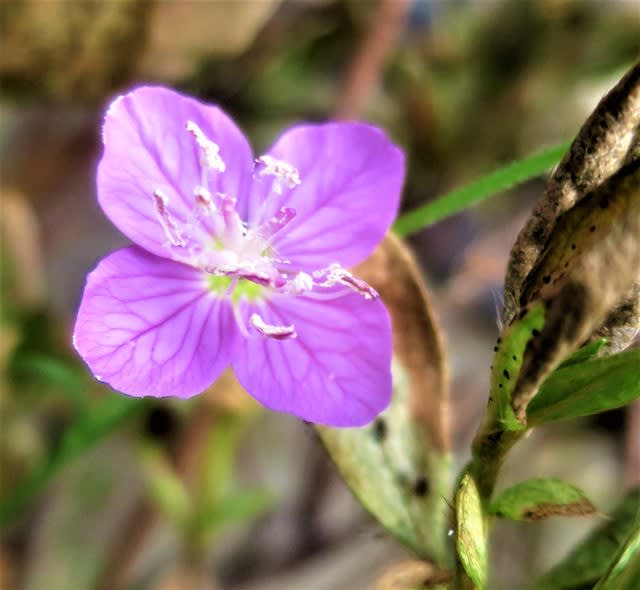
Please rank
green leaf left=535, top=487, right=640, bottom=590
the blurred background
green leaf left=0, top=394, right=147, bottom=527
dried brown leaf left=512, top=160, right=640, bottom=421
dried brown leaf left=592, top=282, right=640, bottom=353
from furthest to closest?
the blurred background → green leaf left=0, top=394, right=147, bottom=527 → green leaf left=535, top=487, right=640, bottom=590 → dried brown leaf left=592, top=282, right=640, bottom=353 → dried brown leaf left=512, top=160, right=640, bottom=421

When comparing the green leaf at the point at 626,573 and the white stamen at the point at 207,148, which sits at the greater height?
the white stamen at the point at 207,148

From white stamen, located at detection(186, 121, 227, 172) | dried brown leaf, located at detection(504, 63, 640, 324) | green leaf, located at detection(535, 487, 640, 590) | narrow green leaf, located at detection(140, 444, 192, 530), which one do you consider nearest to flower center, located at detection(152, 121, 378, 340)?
white stamen, located at detection(186, 121, 227, 172)

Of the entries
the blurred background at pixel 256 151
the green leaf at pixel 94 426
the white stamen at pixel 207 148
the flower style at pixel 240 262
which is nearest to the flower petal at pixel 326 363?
the flower style at pixel 240 262

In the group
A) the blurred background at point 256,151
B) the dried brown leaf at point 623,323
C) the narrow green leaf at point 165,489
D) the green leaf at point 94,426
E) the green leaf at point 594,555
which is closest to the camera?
the dried brown leaf at point 623,323

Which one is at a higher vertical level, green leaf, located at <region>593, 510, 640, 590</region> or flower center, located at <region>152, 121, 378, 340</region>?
flower center, located at <region>152, 121, 378, 340</region>

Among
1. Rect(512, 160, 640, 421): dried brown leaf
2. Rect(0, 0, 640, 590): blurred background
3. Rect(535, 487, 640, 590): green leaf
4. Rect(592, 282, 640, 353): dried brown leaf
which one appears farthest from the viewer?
Rect(0, 0, 640, 590): blurred background

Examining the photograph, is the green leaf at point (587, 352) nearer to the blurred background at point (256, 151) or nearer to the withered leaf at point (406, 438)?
the withered leaf at point (406, 438)

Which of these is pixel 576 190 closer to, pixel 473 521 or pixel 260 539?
pixel 473 521

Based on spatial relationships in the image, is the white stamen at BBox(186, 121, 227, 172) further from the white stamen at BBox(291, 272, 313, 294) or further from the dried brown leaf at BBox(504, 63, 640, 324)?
the dried brown leaf at BBox(504, 63, 640, 324)
